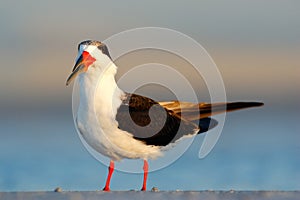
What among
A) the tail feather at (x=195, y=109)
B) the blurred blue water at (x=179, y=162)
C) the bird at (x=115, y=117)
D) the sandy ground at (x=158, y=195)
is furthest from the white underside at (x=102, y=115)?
the blurred blue water at (x=179, y=162)

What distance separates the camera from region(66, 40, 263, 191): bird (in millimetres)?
10016

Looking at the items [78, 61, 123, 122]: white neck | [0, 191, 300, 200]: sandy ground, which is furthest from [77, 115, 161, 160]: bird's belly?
[0, 191, 300, 200]: sandy ground

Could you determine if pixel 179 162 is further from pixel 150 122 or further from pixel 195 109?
pixel 150 122

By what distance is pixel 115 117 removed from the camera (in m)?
10.1

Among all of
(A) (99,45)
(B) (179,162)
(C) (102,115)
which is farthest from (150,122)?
(B) (179,162)

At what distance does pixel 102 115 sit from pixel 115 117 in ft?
0.49

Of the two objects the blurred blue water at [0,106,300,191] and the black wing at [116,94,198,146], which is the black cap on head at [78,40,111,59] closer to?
the black wing at [116,94,198,146]

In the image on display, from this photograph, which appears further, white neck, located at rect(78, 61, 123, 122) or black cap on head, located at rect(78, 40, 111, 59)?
black cap on head, located at rect(78, 40, 111, 59)

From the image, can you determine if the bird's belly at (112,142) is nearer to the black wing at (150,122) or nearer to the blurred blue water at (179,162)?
the black wing at (150,122)

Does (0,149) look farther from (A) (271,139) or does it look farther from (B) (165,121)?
(B) (165,121)

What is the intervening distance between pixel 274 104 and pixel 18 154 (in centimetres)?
920

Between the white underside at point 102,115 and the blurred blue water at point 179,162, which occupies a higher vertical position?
the white underside at point 102,115

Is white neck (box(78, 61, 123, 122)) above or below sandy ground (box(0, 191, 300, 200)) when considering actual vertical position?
above

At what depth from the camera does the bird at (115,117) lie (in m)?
10.0
